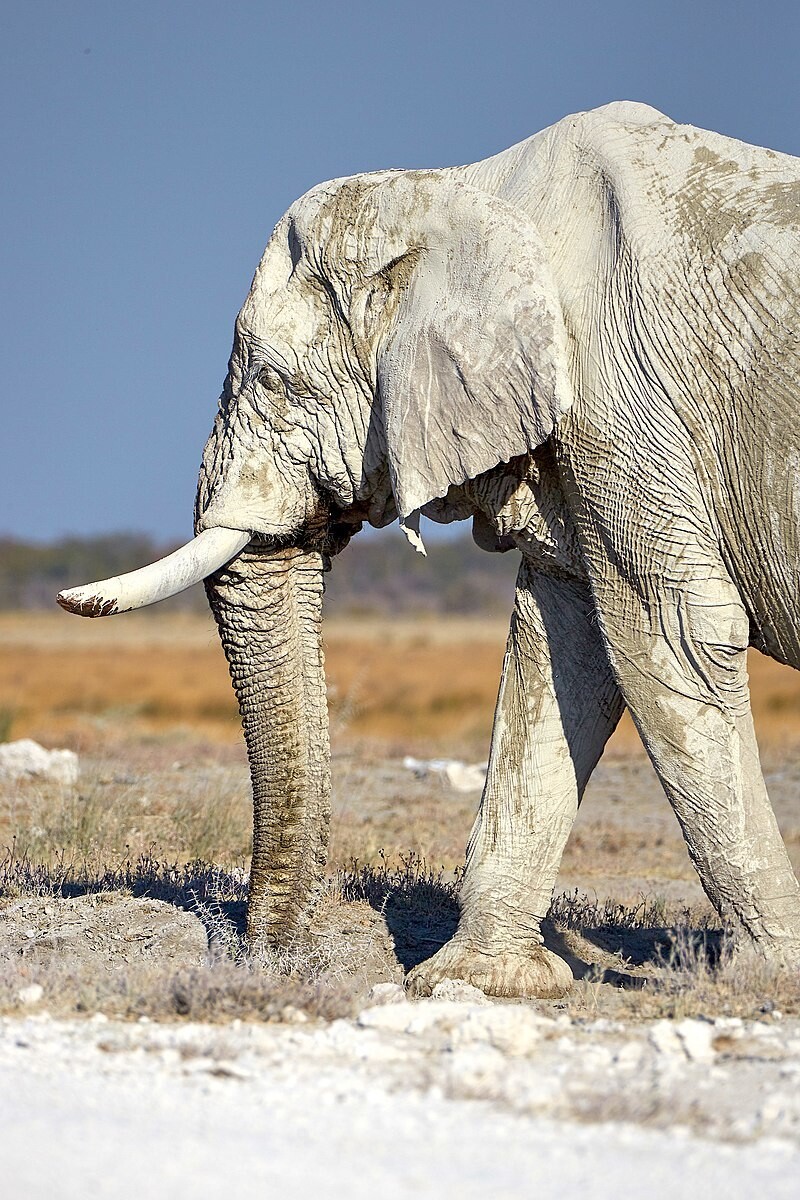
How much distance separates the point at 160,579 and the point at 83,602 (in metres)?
0.43

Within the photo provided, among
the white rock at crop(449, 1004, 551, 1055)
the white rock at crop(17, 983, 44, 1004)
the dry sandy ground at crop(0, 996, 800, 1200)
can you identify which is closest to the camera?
the dry sandy ground at crop(0, 996, 800, 1200)

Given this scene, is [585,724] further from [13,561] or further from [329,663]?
[13,561]

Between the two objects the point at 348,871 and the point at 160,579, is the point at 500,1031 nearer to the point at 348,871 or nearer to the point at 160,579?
the point at 160,579

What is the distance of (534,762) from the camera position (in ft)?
21.4

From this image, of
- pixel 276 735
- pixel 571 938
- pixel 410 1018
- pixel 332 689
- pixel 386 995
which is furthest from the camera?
pixel 332 689

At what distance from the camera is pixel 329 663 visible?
121 feet

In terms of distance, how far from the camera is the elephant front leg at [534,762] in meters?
6.47

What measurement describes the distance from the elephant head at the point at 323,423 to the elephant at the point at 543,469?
11mm

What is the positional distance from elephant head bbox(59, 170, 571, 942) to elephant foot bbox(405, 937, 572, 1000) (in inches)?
23.8

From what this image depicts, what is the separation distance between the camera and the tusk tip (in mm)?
5664

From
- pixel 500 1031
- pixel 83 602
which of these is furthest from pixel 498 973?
pixel 83 602

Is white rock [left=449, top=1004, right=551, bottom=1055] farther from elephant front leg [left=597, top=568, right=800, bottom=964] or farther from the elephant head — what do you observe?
the elephant head

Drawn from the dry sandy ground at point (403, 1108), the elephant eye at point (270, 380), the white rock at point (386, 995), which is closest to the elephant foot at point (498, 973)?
the white rock at point (386, 995)

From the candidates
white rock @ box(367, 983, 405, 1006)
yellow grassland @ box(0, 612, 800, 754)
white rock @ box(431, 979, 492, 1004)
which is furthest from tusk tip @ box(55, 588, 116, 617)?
yellow grassland @ box(0, 612, 800, 754)
